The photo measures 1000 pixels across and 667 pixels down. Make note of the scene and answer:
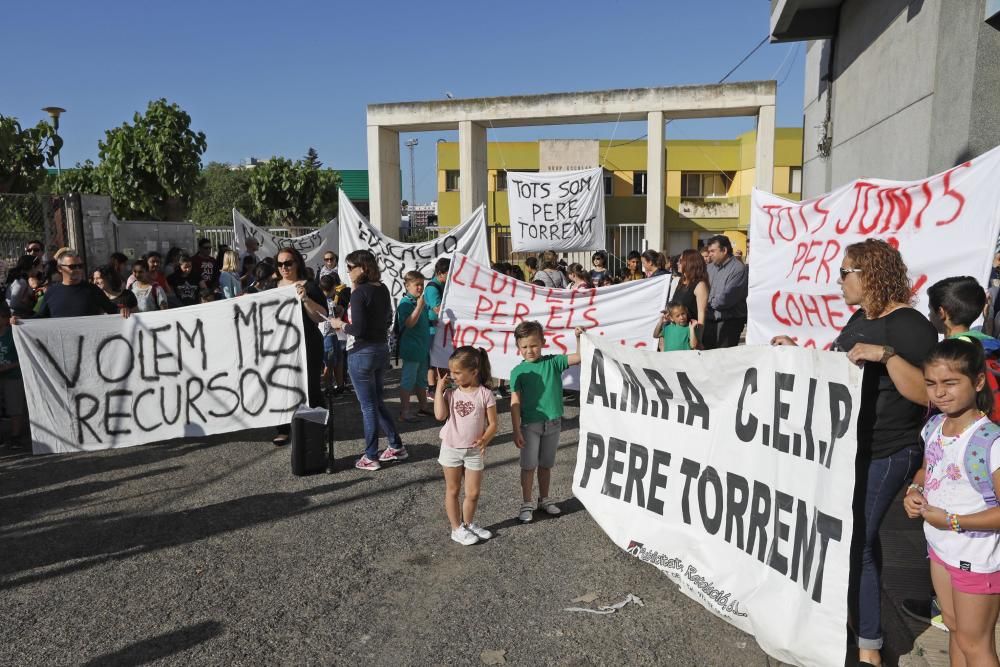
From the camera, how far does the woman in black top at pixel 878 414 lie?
308 cm

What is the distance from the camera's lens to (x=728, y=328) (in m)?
6.98

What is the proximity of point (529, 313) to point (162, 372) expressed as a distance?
11.6 ft

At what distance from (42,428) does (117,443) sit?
632 millimetres

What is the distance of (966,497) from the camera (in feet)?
8.77

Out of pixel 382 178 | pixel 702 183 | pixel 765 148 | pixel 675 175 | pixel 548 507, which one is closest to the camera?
pixel 548 507

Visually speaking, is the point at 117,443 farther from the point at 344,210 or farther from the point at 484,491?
the point at 344,210

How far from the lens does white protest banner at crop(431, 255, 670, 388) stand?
6.94 m

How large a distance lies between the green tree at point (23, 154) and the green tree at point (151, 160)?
6.04 feet

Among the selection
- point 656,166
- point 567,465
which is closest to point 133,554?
point 567,465

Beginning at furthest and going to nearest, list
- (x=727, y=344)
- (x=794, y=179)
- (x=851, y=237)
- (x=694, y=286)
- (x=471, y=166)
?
(x=794, y=179) < (x=471, y=166) < (x=727, y=344) < (x=694, y=286) < (x=851, y=237)

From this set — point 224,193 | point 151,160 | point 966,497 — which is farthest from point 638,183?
point 224,193

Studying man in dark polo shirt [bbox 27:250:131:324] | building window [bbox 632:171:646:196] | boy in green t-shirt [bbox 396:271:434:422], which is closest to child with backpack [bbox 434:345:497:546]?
boy in green t-shirt [bbox 396:271:434:422]

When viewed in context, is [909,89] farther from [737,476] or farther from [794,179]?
[794,179]

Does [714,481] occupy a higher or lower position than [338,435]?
higher
